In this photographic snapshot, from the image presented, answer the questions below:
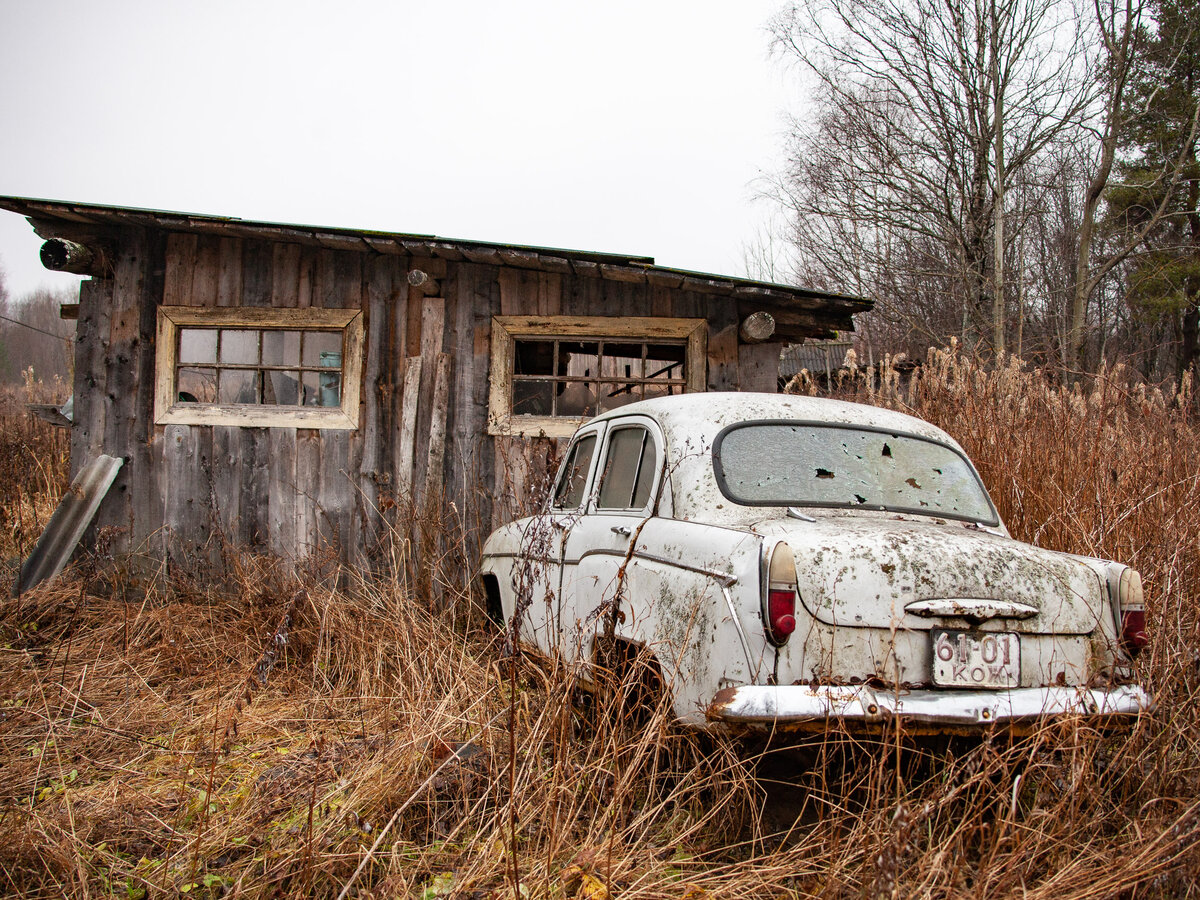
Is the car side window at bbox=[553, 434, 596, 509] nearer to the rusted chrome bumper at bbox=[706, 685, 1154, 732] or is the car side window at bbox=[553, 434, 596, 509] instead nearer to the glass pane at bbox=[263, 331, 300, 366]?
the rusted chrome bumper at bbox=[706, 685, 1154, 732]

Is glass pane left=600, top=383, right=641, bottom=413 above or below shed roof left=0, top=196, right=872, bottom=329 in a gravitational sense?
below

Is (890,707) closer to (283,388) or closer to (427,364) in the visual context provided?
(427,364)

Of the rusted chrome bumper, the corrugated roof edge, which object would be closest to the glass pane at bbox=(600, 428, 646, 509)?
the rusted chrome bumper

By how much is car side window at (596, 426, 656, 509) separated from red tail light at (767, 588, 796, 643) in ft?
3.21

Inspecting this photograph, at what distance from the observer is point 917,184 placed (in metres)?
15.1

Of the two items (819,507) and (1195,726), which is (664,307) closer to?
(819,507)

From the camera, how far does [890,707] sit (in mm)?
2328

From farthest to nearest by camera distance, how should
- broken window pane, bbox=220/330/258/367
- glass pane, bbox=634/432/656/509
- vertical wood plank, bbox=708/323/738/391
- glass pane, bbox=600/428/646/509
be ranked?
broken window pane, bbox=220/330/258/367, vertical wood plank, bbox=708/323/738/391, glass pane, bbox=600/428/646/509, glass pane, bbox=634/432/656/509

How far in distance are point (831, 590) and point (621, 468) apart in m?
1.40

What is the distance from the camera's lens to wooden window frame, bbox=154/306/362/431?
638cm

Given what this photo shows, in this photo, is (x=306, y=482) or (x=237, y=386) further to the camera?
(x=237, y=386)

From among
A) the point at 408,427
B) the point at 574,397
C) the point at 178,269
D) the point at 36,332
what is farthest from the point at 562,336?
the point at 36,332

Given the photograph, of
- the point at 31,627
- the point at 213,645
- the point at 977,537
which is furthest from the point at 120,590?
the point at 977,537

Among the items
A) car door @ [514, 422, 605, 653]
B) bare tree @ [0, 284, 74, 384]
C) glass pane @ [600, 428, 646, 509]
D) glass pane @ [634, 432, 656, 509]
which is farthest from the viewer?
bare tree @ [0, 284, 74, 384]
